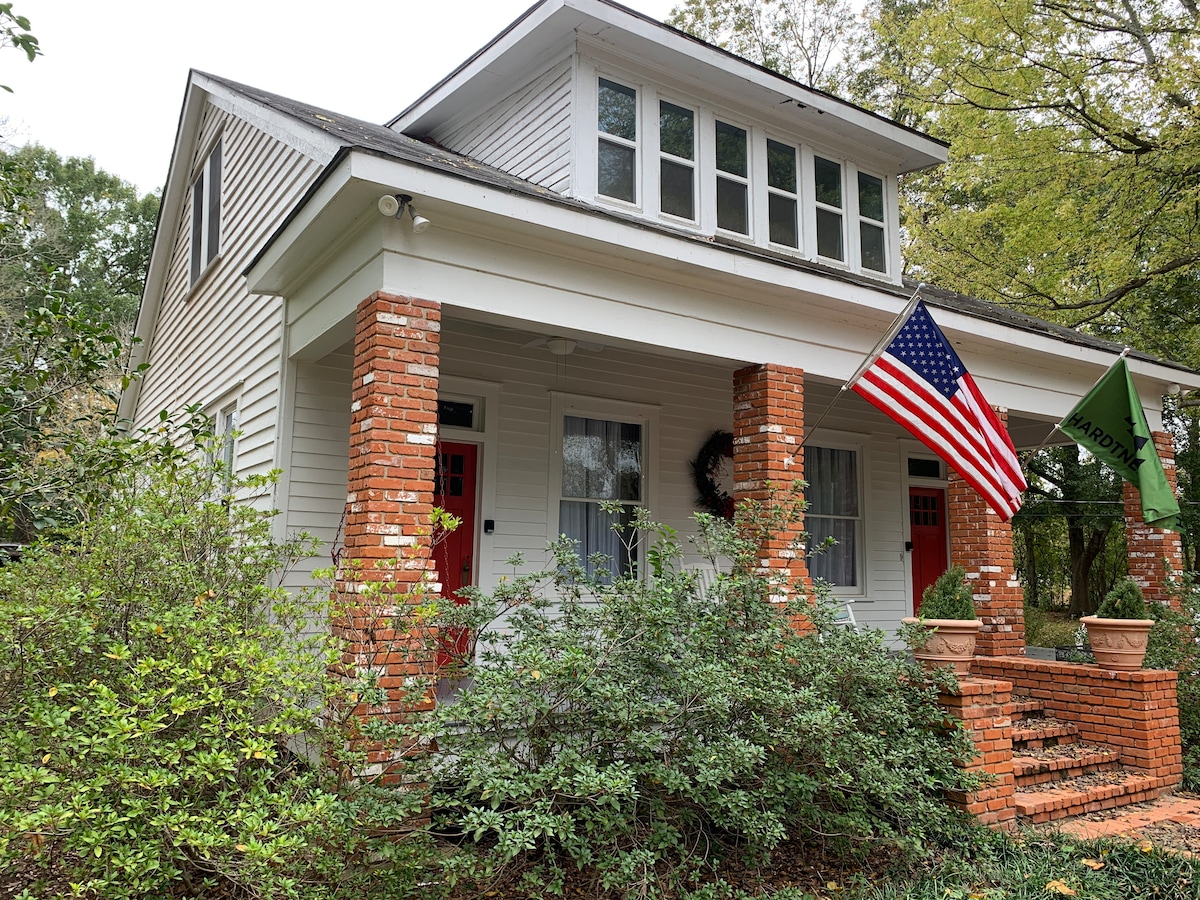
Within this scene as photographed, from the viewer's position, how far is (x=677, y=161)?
28.5 ft

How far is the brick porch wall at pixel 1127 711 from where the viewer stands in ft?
21.9

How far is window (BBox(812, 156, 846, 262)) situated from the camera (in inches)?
388

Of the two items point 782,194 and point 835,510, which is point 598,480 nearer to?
point 782,194

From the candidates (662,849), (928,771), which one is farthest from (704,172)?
(662,849)

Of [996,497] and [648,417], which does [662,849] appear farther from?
[648,417]

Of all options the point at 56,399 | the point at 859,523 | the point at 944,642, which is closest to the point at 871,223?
the point at 859,523

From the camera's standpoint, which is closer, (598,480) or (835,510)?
(598,480)

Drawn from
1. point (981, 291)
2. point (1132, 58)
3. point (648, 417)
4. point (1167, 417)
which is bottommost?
point (648, 417)

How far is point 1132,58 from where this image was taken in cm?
1517

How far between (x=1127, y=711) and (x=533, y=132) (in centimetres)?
734

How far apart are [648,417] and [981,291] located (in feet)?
36.2

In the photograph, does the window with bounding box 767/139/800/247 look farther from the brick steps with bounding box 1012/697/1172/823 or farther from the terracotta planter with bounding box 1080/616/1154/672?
the brick steps with bounding box 1012/697/1172/823

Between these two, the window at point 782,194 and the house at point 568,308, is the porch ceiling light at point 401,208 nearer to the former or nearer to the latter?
the house at point 568,308

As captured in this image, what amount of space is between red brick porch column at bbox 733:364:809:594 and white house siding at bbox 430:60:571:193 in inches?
100
